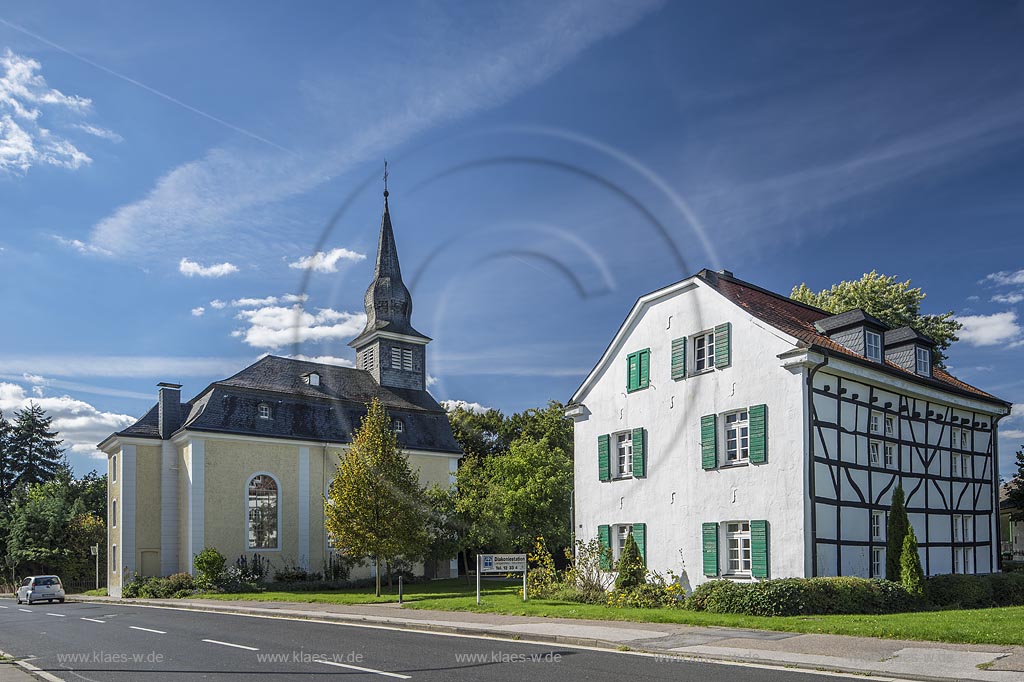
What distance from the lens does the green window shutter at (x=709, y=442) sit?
24375mm

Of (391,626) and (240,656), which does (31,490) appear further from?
(240,656)

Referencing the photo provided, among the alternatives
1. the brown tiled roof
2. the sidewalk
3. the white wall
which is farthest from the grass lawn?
the brown tiled roof

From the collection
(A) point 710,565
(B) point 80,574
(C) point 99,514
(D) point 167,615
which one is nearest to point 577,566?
(A) point 710,565

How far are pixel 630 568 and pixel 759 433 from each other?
5.77 metres

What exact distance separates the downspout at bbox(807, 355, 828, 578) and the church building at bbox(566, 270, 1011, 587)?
1.7 inches

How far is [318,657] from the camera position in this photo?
1404cm

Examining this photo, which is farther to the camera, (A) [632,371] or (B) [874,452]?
(A) [632,371]

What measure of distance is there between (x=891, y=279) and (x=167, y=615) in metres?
35.0

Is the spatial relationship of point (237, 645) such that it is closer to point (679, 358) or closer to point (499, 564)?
point (499, 564)

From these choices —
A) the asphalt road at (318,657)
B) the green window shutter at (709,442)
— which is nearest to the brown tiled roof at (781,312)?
the green window shutter at (709,442)

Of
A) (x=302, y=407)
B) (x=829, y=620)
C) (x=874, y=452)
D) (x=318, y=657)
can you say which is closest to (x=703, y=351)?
(x=874, y=452)

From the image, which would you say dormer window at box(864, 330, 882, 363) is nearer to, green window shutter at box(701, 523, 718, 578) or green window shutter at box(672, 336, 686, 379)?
green window shutter at box(672, 336, 686, 379)

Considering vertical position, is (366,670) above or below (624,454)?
below

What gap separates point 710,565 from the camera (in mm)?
23562
